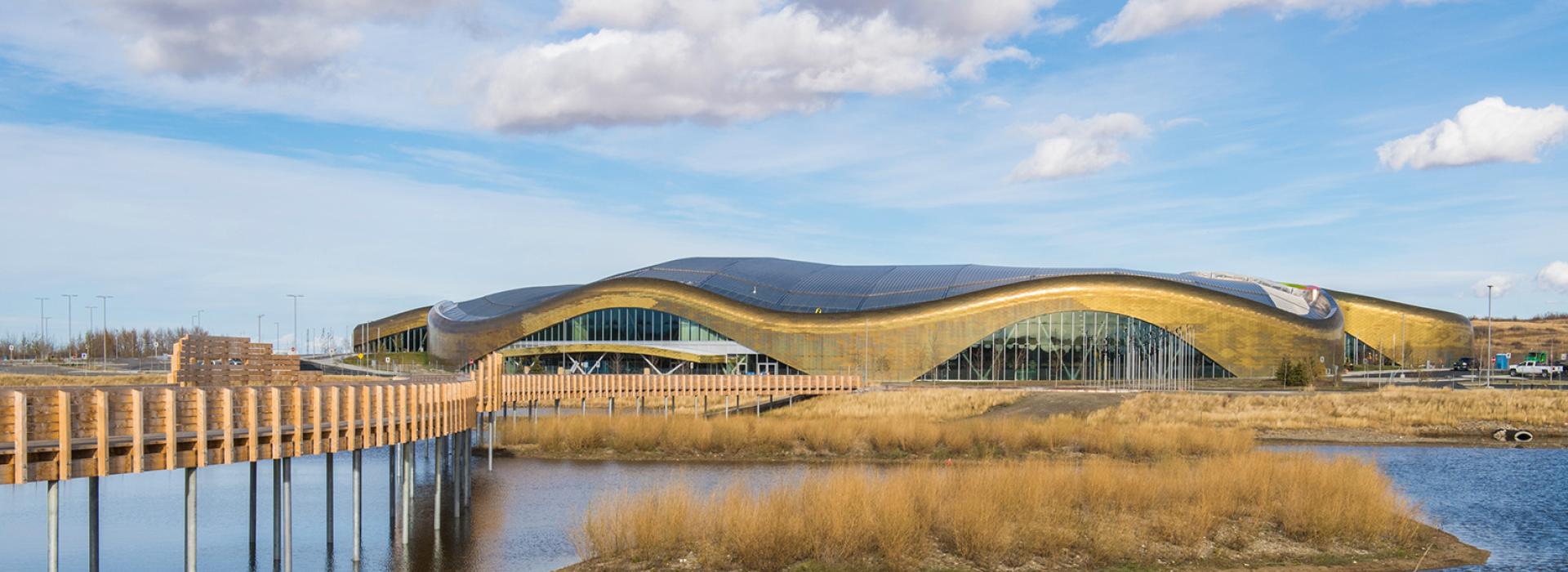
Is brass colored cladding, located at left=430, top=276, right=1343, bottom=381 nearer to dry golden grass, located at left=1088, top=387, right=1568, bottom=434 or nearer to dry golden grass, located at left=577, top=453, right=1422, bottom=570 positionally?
dry golden grass, located at left=1088, top=387, right=1568, bottom=434

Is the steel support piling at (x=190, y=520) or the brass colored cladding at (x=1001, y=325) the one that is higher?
the brass colored cladding at (x=1001, y=325)

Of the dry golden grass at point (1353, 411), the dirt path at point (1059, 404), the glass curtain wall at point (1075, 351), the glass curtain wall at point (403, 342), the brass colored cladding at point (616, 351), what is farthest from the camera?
the glass curtain wall at point (403, 342)

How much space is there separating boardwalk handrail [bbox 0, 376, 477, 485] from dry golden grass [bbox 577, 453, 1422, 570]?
17.0ft

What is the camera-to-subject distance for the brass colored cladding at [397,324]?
12706 cm

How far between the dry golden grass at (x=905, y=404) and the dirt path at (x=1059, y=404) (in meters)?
0.89

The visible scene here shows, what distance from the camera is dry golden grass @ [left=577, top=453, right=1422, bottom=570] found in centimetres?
2612

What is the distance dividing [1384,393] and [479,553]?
167 ft

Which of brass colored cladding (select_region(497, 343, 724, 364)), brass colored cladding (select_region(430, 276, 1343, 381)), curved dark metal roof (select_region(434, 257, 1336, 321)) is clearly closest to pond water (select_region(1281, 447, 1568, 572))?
brass colored cladding (select_region(430, 276, 1343, 381))

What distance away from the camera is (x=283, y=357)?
35.9 metres

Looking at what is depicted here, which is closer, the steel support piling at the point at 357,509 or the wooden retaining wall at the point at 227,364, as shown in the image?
the steel support piling at the point at 357,509

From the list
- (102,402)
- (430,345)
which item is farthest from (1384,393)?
(430,345)

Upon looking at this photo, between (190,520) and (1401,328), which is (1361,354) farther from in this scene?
(190,520)

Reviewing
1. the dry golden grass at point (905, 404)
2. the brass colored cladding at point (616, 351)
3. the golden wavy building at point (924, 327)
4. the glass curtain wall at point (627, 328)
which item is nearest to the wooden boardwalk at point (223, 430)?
the dry golden grass at point (905, 404)

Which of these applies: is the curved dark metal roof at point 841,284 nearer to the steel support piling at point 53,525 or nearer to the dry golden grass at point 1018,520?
the dry golden grass at point 1018,520
